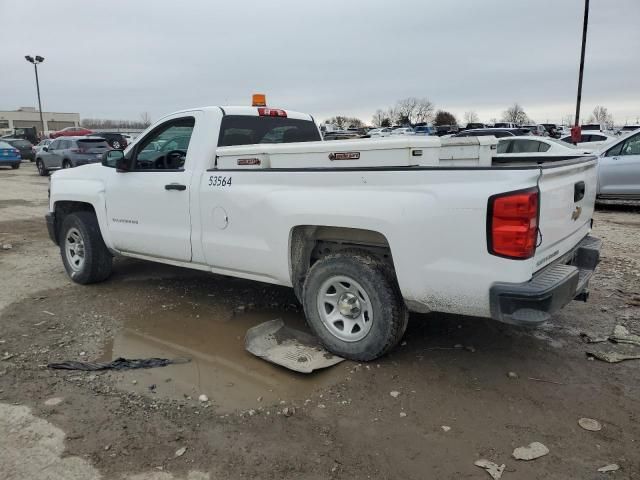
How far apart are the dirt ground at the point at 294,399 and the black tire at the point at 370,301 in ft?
0.59

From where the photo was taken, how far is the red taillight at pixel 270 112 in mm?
5418

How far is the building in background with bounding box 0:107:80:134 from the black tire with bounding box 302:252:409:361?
110389 mm

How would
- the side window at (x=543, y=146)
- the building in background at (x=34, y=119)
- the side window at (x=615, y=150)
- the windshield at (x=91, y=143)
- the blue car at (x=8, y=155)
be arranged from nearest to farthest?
the side window at (x=615, y=150)
the side window at (x=543, y=146)
the windshield at (x=91, y=143)
the blue car at (x=8, y=155)
the building in background at (x=34, y=119)

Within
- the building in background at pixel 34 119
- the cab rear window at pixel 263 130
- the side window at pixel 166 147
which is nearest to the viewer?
the cab rear window at pixel 263 130

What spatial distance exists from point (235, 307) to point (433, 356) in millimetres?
2152

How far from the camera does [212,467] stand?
2.90 meters

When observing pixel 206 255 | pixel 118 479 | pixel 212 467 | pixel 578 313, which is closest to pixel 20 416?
pixel 118 479

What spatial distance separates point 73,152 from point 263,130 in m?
18.4

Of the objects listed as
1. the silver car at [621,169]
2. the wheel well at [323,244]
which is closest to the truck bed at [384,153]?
the wheel well at [323,244]

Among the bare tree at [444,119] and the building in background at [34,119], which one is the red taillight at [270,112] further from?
the building in background at [34,119]

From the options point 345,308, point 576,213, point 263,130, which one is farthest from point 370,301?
point 263,130

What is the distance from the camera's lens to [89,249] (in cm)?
602

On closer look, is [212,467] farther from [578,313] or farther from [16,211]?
[16,211]

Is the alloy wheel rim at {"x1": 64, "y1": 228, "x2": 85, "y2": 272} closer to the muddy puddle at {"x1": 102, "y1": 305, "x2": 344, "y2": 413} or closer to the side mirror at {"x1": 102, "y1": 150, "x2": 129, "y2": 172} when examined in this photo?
the side mirror at {"x1": 102, "y1": 150, "x2": 129, "y2": 172}
